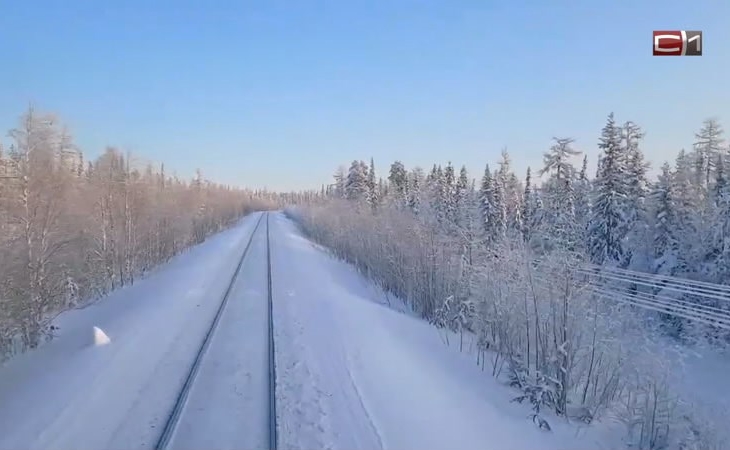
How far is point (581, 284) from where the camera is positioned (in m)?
8.69

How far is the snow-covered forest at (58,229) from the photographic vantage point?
611 inches

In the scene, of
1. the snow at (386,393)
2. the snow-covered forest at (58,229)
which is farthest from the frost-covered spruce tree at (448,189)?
the snow at (386,393)

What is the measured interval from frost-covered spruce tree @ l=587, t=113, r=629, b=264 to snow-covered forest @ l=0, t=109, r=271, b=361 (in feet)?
105

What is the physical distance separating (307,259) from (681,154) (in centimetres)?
A: 5190

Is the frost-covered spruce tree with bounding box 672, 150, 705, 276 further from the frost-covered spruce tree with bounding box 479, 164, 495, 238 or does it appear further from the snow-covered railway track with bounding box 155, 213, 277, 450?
the snow-covered railway track with bounding box 155, 213, 277, 450

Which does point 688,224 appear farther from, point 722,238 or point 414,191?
point 414,191

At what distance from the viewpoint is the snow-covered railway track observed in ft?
20.4

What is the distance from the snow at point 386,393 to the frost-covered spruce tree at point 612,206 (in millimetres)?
25586

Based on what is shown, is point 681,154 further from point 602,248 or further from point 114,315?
point 114,315

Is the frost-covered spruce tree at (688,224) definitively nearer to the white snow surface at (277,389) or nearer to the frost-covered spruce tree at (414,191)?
the white snow surface at (277,389)

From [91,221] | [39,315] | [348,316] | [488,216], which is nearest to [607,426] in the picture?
[348,316]

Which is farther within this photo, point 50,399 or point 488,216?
point 488,216

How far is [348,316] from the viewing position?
43.5 ft

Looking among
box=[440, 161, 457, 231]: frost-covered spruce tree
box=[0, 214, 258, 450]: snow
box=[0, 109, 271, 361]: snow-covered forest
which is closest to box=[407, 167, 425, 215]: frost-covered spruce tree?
box=[440, 161, 457, 231]: frost-covered spruce tree
